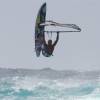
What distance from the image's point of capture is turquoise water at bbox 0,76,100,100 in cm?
2470

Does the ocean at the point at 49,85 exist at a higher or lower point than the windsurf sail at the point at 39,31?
lower

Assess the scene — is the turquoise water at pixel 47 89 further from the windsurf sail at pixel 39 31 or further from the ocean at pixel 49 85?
the windsurf sail at pixel 39 31

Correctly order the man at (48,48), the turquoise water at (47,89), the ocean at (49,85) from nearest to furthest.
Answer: the man at (48,48), the turquoise water at (47,89), the ocean at (49,85)

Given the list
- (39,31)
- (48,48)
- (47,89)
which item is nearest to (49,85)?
(47,89)

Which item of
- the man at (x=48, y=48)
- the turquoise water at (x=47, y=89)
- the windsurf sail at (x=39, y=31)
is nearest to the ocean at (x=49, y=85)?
the turquoise water at (x=47, y=89)

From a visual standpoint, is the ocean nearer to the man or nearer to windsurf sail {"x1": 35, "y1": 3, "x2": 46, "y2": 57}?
windsurf sail {"x1": 35, "y1": 3, "x2": 46, "y2": 57}

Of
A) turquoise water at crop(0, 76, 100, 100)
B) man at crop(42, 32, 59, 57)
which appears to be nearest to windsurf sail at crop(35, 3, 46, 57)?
man at crop(42, 32, 59, 57)

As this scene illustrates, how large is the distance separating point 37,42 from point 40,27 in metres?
0.91

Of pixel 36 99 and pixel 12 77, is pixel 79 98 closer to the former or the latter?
pixel 36 99

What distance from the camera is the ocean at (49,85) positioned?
24812 mm

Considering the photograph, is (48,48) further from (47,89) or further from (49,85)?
(49,85)

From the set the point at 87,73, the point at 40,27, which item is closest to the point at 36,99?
the point at 40,27

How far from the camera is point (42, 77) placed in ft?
92.6

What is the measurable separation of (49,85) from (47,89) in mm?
821
